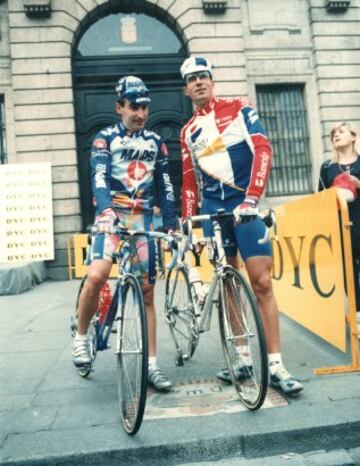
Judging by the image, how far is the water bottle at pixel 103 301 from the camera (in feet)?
11.0

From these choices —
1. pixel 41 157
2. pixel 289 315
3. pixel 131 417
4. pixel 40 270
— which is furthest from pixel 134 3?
pixel 131 417

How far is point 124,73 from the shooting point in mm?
12031

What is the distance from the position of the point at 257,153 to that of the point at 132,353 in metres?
1.52

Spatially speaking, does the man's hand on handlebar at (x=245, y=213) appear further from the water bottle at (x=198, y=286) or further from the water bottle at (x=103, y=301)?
the water bottle at (x=103, y=301)

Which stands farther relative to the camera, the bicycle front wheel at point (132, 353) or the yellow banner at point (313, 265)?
the yellow banner at point (313, 265)

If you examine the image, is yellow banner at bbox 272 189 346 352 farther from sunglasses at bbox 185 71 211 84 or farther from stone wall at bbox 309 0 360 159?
stone wall at bbox 309 0 360 159

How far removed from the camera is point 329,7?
1227cm

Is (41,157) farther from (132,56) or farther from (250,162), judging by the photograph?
(250,162)

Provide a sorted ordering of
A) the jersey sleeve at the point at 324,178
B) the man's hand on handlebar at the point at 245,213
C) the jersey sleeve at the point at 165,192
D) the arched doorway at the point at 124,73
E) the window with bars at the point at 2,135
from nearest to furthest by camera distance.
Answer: the man's hand on handlebar at the point at 245,213 → the jersey sleeve at the point at 165,192 → the jersey sleeve at the point at 324,178 → the window with bars at the point at 2,135 → the arched doorway at the point at 124,73

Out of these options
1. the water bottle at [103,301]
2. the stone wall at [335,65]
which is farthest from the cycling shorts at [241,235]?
the stone wall at [335,65]

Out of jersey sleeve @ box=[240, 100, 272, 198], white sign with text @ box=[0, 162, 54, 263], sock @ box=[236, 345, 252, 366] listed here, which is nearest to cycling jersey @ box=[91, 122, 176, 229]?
jersey sleeve @ box=[240, 100, 272, 198]

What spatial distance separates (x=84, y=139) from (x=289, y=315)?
8332 millimetres

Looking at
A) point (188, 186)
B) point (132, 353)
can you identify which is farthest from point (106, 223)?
point (188, 186)

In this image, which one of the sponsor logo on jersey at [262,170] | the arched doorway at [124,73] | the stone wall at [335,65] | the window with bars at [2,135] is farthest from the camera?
the stone wall at [335,65]
